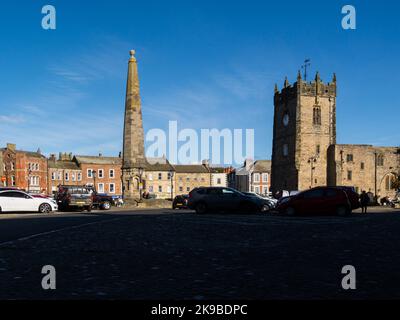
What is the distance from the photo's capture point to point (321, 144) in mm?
83812

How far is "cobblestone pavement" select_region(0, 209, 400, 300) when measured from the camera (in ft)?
19.4

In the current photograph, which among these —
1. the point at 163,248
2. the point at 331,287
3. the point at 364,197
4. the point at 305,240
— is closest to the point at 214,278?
the point at 331,287

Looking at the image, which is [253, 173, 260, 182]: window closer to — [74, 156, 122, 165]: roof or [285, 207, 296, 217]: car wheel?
[74, 156, 122, 165]: roof

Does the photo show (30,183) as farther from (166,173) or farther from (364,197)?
(364,197)

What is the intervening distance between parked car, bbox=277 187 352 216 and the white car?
578 inches

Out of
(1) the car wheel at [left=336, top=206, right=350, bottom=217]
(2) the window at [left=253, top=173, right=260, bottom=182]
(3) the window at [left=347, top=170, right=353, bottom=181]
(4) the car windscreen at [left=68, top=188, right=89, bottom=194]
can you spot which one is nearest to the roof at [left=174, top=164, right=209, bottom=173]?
(2) the window at [left=253, top=173, right=260, bottom=182]

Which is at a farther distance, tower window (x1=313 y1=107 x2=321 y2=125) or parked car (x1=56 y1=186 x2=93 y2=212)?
tower window (x1=313 y1=107 x2=321 y2=125)

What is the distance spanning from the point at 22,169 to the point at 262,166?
54.7 metres

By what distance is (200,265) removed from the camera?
25.9 ft

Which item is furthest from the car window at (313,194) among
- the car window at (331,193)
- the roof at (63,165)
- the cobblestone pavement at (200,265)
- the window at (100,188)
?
the window at (100,188)

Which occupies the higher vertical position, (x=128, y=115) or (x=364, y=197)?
(x=128, y=115)
